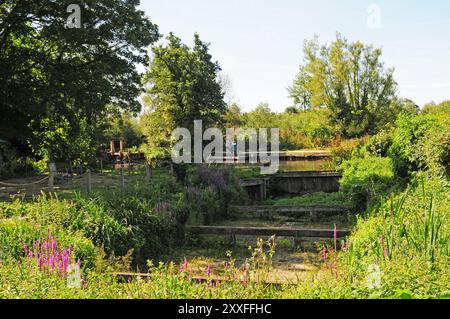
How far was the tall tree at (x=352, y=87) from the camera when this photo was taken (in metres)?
39.7

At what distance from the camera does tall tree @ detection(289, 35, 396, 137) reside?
3969cm

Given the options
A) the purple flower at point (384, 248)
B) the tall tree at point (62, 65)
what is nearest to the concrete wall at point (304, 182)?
the tall tree at point (62, 65)

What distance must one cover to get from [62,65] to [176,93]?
28.3ft

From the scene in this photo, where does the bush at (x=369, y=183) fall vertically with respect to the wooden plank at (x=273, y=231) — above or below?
above

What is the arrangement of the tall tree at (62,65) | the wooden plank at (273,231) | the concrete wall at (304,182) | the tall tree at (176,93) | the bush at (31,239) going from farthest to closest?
1. the tall tree at (176,93)
2. the concrete wall at (304,182)
3. the tall tree at (62,65)
4. the wooden plank at (273,231)
5. the bush at (31,239)

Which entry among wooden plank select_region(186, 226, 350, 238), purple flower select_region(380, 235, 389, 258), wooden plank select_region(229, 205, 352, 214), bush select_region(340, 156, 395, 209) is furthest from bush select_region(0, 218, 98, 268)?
wooden plank select_region(229, 205, 352, 214)

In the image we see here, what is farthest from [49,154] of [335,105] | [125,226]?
[335,105]

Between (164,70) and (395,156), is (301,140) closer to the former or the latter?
(164,70)

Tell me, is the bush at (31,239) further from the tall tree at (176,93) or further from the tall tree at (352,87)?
the tall tree at (352,87)

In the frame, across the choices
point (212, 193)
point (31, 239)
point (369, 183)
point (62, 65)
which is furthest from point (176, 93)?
point (31, 239)

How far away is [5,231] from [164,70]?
817 inches

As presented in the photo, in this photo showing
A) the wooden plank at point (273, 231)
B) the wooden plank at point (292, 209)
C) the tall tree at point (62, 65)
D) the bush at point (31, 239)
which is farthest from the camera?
the tall tree at point (62, 65)

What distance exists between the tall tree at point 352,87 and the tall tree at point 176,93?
16739mm

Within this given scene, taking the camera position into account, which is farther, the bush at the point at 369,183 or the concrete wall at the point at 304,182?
the concrete wall at the point at 304,182
